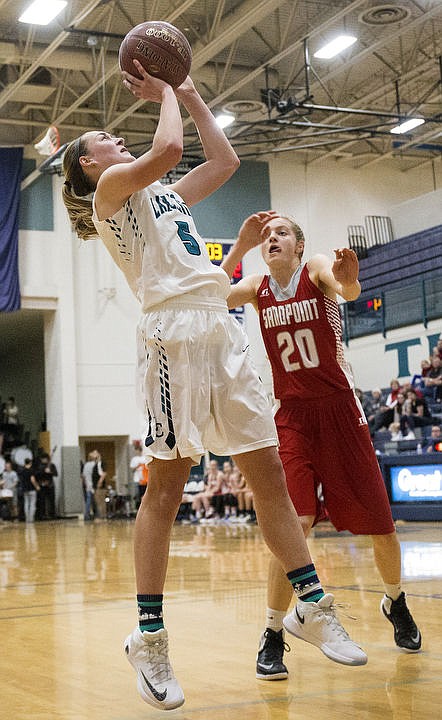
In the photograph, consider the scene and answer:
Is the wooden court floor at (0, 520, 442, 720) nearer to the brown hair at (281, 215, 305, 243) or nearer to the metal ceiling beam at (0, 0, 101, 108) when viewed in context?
the brown hair at (281, 215, 305, 243)

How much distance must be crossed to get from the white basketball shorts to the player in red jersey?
611mm

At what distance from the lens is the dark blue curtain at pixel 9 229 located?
20.8 meters

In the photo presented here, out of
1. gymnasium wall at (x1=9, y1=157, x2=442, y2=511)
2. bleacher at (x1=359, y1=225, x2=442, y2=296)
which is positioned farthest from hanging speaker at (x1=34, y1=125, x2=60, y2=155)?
bleacher at (x1=359, y1=225, x2=442, y2=296)

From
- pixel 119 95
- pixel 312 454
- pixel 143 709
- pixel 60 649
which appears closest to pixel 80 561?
pixel 60 649

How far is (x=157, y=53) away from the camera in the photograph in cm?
302

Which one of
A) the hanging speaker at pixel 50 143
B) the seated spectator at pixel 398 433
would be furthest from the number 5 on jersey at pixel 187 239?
the hanging speaker at pixel 50 143

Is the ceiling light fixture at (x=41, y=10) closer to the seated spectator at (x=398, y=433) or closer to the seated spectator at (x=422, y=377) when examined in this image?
the seated spectator at (x=398, y=433)

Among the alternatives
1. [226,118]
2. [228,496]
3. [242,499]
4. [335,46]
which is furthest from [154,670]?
[226,118]

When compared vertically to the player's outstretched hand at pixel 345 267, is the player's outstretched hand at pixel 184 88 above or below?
above

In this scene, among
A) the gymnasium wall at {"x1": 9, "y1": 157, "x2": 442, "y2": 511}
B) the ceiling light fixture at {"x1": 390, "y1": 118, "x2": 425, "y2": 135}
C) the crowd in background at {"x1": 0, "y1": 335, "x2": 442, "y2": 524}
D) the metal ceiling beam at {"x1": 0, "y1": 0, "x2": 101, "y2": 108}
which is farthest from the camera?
the gymnasium wall at {"x1": 9, "y1": 157, "x2": 442, "y2": 511}

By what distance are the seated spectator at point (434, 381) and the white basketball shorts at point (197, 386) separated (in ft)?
43.9

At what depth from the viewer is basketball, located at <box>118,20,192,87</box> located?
302 centimetres

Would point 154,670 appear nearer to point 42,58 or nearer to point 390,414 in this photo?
point 390,414

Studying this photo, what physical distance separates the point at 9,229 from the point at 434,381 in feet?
33.7
